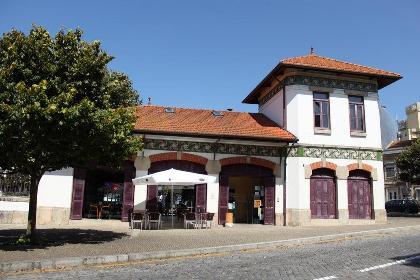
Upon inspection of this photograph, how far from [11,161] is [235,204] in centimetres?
1376

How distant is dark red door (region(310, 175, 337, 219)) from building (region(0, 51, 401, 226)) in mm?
48

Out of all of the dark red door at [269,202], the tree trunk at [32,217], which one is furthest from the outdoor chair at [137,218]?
the dark red door at [269,202]

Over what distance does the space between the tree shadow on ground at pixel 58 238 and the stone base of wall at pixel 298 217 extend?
8.11 metres

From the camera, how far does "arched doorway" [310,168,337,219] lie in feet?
61.9

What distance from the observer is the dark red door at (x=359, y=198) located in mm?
19344

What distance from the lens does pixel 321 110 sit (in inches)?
771

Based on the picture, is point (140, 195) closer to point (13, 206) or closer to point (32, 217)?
point (13, 206)

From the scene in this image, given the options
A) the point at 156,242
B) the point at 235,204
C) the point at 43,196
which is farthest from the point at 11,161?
the point at 235,204

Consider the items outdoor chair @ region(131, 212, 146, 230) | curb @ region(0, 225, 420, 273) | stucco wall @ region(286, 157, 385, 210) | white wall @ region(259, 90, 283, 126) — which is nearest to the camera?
curb @ region(0, 225, 420, 273)

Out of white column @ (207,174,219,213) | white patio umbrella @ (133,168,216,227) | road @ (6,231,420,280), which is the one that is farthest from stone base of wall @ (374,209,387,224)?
white patio umbrella @ (133,168,216,227)

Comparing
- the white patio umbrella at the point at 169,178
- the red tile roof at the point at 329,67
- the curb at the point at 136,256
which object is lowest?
the curb at the point at 136,256

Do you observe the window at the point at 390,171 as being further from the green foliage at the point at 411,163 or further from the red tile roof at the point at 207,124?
the red tile roof at the point at 207,124

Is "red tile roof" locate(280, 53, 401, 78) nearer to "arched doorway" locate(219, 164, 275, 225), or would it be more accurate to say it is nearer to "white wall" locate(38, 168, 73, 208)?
"arched doorway" locate(219, 164, 275, 225)

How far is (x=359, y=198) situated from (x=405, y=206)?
62.1ft
